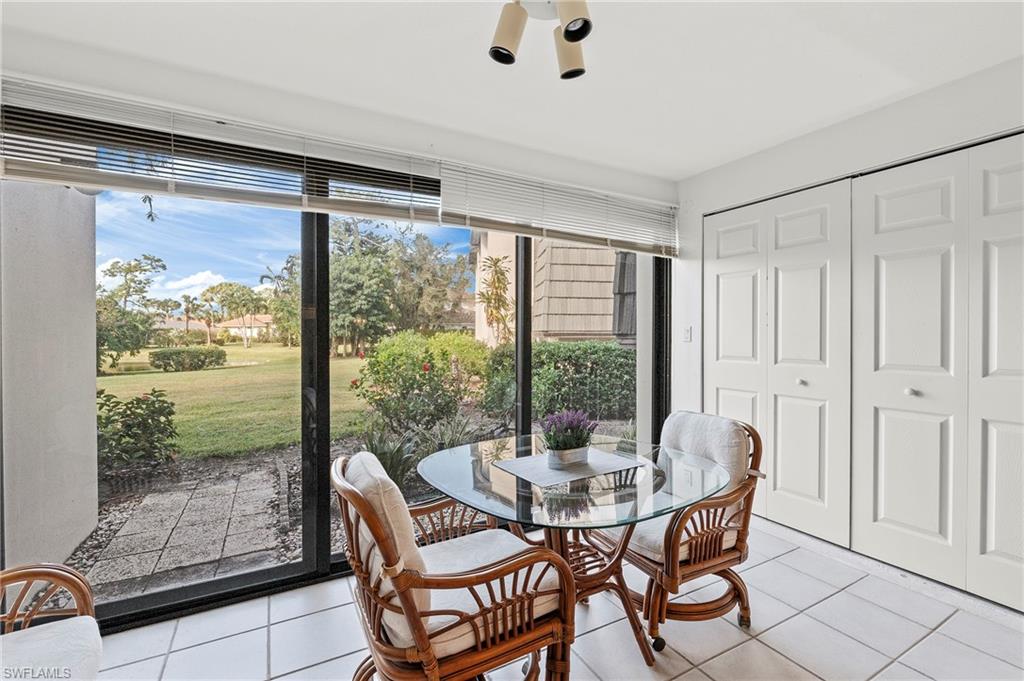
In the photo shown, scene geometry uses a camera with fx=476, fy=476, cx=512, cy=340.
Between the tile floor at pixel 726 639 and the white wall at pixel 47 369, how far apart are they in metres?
0.60

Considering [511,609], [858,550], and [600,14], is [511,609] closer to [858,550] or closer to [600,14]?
[600,14]

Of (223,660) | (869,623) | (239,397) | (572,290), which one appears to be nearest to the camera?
(223,660)

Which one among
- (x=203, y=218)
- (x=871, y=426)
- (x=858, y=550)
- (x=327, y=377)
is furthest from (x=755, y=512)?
(x=203, y=218)

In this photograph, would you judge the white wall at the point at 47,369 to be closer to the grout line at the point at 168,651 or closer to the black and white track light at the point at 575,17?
the grout line at the point at 168,651

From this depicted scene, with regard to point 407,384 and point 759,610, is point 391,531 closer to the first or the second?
point 407,384

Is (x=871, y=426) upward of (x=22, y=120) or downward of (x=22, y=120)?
downward

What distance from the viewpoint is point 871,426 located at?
2562 millimetres

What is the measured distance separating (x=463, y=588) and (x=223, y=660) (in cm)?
120

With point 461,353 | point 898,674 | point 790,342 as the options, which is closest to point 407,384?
point 461,353

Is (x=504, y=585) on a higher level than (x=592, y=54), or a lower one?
lower

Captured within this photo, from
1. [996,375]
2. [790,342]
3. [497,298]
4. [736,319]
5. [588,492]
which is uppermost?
[497,298]

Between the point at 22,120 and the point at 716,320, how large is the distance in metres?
3.75

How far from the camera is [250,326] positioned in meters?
2.34

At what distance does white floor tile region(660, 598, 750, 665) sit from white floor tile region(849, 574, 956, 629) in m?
0.78
